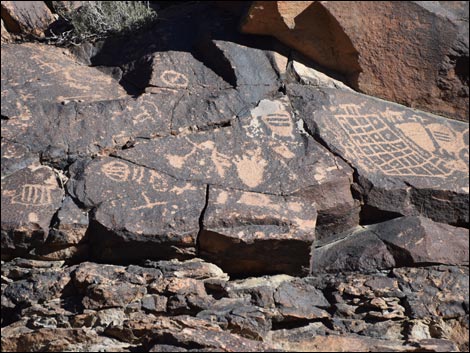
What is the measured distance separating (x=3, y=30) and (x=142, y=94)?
1.49m

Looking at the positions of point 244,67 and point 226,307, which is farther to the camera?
point 244,67

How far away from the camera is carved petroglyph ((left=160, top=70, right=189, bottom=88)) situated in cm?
546

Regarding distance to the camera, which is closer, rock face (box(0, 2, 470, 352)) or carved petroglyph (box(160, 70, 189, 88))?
rock face (box(0, 2, 470, 352))

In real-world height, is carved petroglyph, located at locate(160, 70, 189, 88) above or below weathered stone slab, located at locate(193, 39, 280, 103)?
below

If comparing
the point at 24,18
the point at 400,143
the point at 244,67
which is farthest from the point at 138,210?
the point at 24,18

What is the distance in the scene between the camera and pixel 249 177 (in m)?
4.88

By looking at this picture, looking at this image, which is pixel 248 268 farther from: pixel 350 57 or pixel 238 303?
pixel 350 57

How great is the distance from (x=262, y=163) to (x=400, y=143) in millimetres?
910

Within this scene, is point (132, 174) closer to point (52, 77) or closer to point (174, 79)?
point (174, 79)

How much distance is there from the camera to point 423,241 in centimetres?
471

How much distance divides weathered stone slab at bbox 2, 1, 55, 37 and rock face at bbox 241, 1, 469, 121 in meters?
1.61

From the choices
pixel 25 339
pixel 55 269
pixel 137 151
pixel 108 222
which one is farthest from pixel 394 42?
pixel 25 339

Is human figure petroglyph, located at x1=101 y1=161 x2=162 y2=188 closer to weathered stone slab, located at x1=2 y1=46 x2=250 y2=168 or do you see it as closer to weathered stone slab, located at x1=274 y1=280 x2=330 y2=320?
weathered stone slab, located at x1=2 y1=46 x2=250 y2=168

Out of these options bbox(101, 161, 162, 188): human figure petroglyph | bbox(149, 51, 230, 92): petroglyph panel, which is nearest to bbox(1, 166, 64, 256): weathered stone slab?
bbox(101, 161, 162, 188): human figure petroglyph
